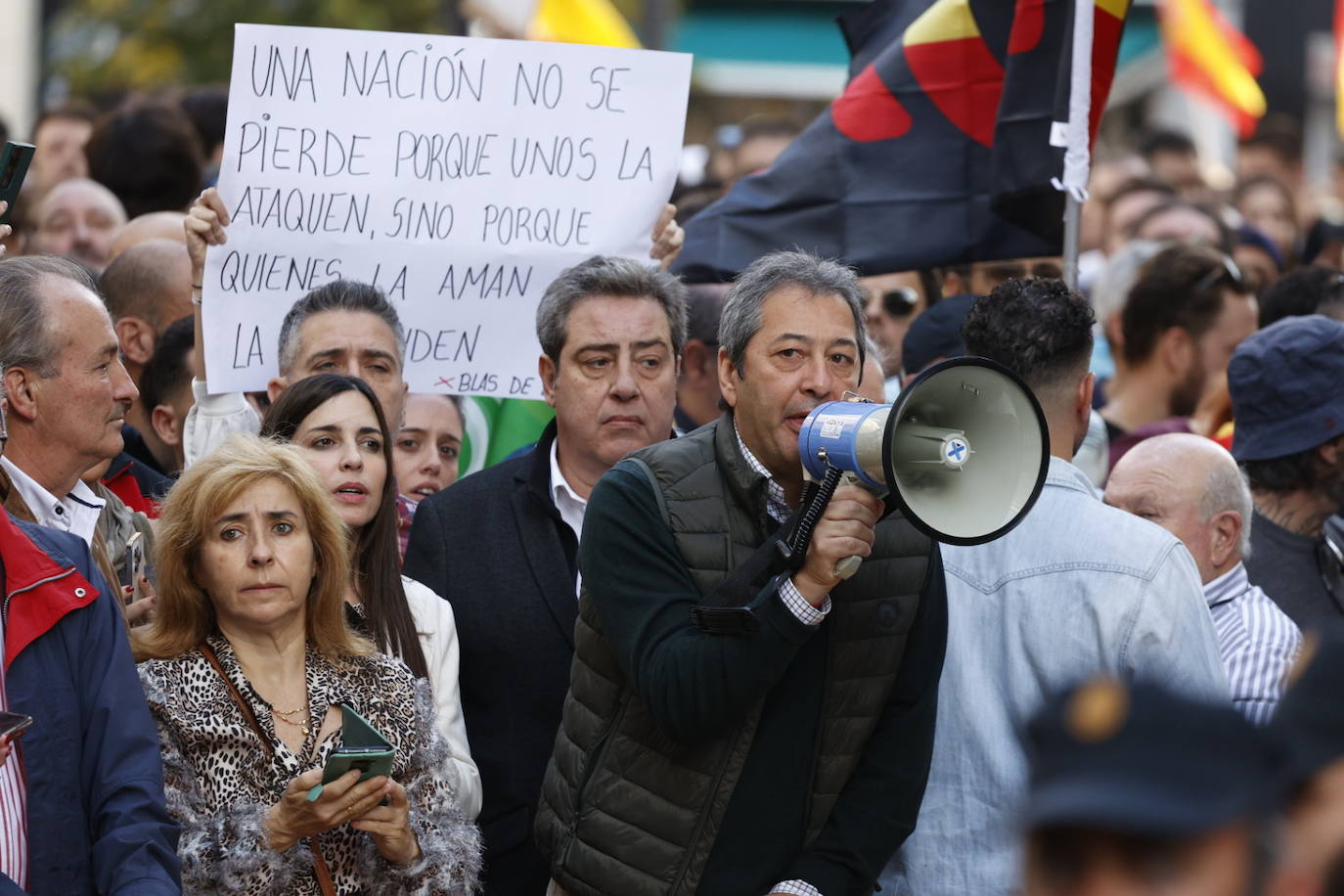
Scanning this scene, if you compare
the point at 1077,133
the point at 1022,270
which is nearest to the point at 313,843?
the point at 1077,133

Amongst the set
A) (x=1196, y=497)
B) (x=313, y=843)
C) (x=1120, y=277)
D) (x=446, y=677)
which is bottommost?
(x=313, y=843)

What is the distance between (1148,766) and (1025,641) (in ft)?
7.90

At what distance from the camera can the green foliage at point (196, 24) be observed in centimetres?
1803

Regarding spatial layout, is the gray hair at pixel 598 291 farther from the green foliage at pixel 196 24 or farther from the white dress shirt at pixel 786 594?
the green foliage at pixel 196 24

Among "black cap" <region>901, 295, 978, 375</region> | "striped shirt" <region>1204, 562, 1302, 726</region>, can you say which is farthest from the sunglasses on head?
"striped shirt" <region>1204, 562, 1302, 726</region>

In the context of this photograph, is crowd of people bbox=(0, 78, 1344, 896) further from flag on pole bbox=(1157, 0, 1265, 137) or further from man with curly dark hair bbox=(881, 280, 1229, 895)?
flag on pole bbox=(1157, 0, 1265, 137)

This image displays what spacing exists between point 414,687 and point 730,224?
2.58 metres

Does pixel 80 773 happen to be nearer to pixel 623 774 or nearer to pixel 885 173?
pixel 623 774

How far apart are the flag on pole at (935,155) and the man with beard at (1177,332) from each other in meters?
1.14

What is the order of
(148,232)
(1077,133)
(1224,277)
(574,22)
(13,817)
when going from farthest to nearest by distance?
(574,22) → (1224,277) → (148,232) → (1077,133) → (13,817)

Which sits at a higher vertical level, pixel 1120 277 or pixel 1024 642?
pixel 1120 277

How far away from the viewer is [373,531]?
4324 mm

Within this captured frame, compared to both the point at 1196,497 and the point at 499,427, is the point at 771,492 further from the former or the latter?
the point at 499,427

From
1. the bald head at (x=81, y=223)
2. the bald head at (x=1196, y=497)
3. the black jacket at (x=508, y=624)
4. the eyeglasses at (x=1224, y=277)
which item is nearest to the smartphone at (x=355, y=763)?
the black jacket at (x=508, y=624)
